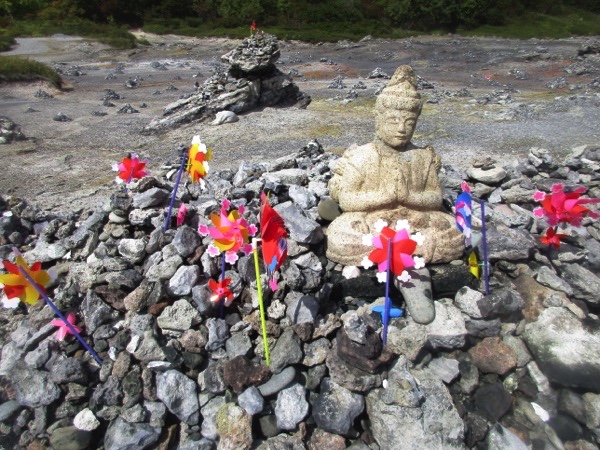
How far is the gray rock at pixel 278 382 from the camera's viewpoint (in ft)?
12.3

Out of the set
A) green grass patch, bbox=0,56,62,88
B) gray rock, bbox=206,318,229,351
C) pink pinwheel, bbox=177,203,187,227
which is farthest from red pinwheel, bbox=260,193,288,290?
green grass patch, bbox=0,56,62,88

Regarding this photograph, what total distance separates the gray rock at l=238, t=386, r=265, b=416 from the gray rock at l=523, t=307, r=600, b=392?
260 centimetres

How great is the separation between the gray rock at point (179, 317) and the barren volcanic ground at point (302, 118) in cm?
400

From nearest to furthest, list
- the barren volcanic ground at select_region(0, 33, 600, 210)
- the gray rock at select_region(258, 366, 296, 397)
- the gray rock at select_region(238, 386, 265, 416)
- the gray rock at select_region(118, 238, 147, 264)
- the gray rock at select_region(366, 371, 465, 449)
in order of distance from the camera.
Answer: the gray rock at select_region(366, 371, 465, 449)
the gray rock at select_region(238, 386, 265, 416)
the gray rock at select_region(258, 366, 296, 397)
the gray rock at select_region(118, 238, 147, 264)
the barren volcanic ground at select_region(0, 33, 600, 210)

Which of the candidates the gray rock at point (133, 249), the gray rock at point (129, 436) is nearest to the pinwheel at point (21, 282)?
the gray rock at point (133, 249)

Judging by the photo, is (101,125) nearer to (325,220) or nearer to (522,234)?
(325,220)

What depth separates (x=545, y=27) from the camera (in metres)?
40.1

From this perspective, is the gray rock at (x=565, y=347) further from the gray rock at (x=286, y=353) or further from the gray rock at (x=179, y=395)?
the gray rock at (x=179, y=395)

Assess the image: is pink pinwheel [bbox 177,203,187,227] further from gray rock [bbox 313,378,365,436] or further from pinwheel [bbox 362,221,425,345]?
gray rock [bbox 313,378,365,436]

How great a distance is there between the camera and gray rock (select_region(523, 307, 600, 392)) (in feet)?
12.3

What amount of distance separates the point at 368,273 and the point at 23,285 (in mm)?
3271

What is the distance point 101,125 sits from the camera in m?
13.4

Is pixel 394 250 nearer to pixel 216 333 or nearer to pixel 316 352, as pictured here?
pixel 316 352

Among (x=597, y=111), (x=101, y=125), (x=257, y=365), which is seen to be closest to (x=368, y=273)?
(x=257, y=365)
